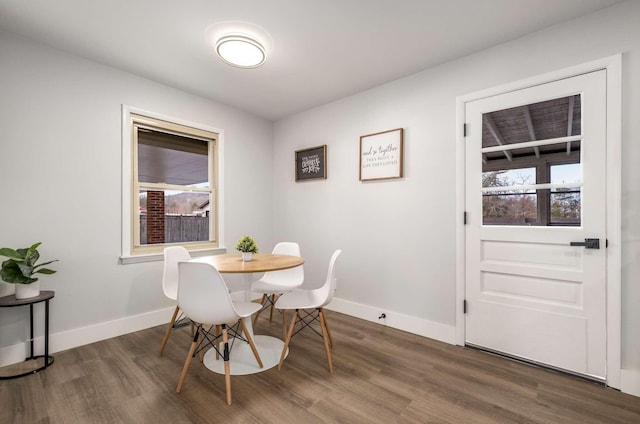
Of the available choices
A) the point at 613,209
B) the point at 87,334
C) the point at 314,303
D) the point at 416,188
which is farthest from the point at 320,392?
the point at 613,209

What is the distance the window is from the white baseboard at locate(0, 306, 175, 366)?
0.67 metres

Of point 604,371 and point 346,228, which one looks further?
point 346,228

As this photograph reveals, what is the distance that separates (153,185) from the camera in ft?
10.6

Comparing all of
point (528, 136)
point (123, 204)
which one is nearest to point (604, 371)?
point (528, 136)

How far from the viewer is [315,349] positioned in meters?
2.63

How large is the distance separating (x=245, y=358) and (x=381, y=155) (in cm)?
242

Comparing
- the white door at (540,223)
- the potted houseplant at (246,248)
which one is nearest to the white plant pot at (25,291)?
the potted houseplant at (246,248)

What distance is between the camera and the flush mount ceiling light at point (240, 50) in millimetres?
2359

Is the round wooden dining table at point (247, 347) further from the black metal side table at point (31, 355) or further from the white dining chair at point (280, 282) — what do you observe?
the black metal side table at point (31, 355)

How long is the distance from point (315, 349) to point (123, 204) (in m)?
2.37

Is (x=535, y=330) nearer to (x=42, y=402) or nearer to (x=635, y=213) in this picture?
(x=635, y=213)

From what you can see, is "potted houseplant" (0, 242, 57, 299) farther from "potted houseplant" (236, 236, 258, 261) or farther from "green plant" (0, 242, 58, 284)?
"potted houseplant" (236, 236, 258, 261)

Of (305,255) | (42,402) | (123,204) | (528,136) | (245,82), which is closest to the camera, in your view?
(42,402)

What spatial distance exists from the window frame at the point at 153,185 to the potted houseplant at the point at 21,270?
72cm
